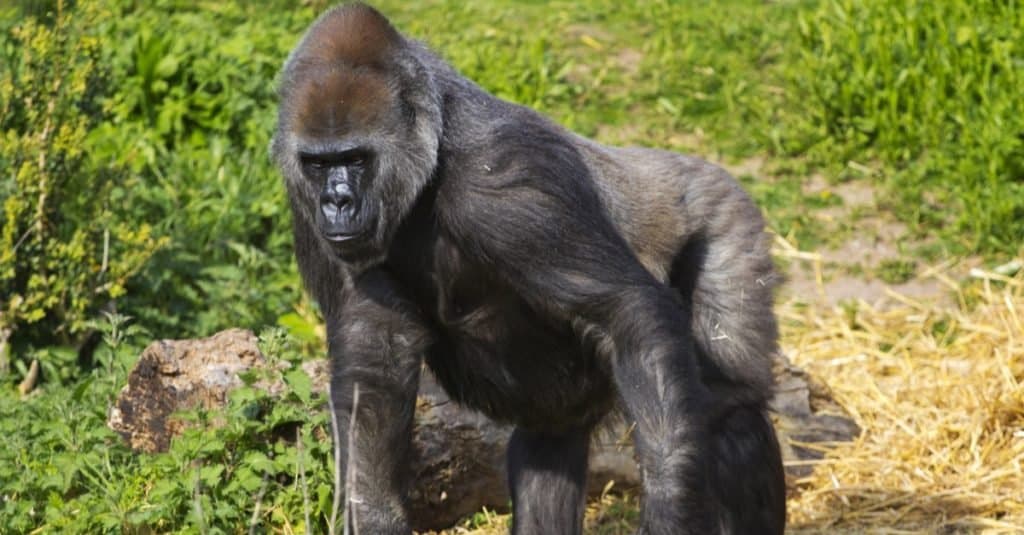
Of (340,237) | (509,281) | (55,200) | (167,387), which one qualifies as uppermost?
(340,237)

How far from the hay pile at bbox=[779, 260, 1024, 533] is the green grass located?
0.57 meters

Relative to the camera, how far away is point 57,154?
24.2 ft

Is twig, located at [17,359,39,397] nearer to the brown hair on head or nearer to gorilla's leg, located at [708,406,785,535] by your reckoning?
the brown hair on head

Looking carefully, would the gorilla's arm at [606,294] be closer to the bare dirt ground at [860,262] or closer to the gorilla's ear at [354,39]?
the gorilla's ear at [354,39]

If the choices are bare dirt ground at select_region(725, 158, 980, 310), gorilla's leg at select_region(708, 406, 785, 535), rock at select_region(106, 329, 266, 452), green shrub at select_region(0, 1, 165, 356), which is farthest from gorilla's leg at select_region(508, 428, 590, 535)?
bare dirt ground at select_region(725, 158, 980, 310)

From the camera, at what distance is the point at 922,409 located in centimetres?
700

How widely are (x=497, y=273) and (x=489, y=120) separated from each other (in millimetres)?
478

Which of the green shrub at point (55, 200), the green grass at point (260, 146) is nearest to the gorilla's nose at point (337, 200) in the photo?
the green grass at point (260, 146)

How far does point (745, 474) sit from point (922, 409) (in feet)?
7.02

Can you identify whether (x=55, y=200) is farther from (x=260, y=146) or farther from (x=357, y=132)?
(x=357, y=132)

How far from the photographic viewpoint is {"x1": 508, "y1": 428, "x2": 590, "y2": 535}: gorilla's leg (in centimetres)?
541

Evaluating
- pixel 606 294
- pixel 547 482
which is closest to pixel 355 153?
pixel 606 294

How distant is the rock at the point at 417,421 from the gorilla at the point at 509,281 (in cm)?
63

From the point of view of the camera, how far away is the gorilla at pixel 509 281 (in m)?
4.47
